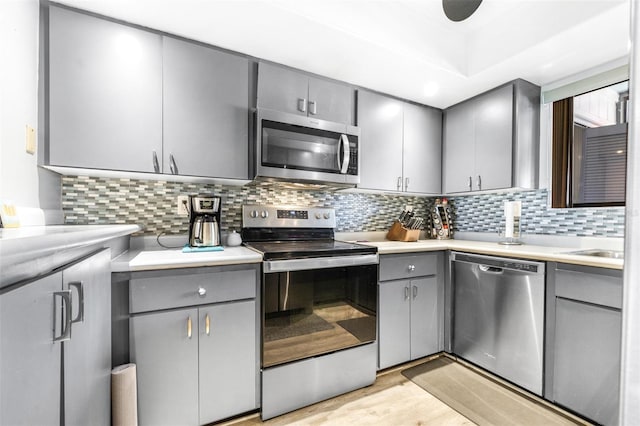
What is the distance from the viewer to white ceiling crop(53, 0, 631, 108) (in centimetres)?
150

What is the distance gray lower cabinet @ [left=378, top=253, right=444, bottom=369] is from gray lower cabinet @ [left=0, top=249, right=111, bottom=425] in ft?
5.15

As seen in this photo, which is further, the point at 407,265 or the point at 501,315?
the point at 407,265

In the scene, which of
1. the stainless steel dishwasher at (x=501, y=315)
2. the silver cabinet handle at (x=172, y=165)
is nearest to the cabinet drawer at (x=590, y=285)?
the stainless steel dishwasher at (x=501, y=315)

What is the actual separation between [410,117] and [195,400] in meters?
2.57

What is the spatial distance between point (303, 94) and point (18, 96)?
4.84ft

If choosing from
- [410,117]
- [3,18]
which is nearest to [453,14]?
[410,117]

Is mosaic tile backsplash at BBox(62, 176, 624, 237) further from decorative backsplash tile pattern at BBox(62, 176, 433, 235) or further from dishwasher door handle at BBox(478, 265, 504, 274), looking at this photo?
dishwasher door handle at BBox(478, 265, 504, 274)

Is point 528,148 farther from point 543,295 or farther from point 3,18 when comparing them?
point 3,18

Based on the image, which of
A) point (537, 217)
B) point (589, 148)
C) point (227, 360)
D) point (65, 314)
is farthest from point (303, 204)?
point (589, 148)

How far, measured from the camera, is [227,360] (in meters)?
1.49

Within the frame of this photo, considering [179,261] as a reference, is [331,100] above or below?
above

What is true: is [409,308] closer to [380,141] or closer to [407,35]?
[380,141]

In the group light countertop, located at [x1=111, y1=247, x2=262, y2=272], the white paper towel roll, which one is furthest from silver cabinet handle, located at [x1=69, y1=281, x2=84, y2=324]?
the white paper towel roll

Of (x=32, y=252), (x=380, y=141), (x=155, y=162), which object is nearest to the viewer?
(x=32, y=252)
